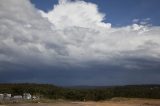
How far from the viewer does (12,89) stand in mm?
110125

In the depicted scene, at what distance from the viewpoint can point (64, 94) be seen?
106875mm

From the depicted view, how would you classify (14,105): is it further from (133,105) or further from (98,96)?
(98,96)

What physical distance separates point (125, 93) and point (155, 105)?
44.1 m

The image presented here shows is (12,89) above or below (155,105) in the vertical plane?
above

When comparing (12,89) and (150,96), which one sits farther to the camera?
(12,89)

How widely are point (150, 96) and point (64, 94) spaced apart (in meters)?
25.5

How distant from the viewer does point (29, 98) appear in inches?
3324

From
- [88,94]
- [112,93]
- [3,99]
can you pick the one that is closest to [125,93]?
[112,93]

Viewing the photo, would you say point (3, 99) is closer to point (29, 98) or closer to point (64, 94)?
point (29, 98)

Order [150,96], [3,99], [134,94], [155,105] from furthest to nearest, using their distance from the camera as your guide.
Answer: [134,94], [150,96], [3,99], [155,105]

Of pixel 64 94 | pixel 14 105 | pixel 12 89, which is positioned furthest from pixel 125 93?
pixel 14 105

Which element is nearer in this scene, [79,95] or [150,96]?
[150,96]

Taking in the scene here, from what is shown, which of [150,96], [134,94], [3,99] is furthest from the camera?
[134,94]

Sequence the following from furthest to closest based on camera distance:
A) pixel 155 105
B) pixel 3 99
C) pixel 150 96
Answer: pixel 150 96 → pixel 3 99 → pixel 155 105
